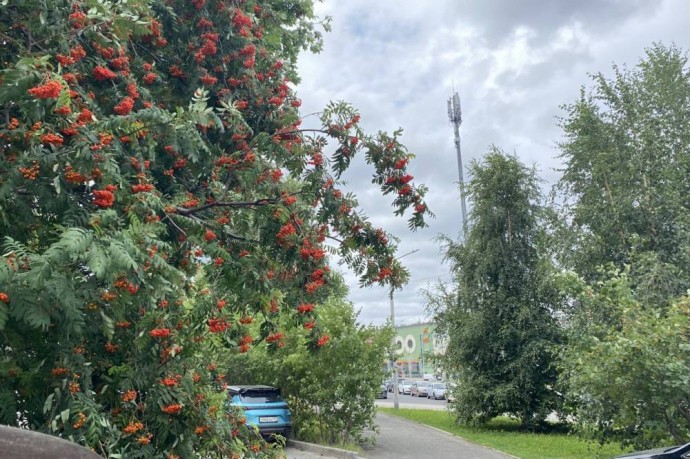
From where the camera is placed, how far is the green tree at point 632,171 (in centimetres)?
1548

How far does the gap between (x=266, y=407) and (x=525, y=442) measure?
22.6 feet

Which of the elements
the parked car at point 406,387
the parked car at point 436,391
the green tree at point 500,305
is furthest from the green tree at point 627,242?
the parked car at point 406,387

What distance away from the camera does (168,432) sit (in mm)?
5242

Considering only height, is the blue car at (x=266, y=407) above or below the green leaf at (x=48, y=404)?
below

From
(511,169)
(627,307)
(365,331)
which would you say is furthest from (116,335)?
(511,169)

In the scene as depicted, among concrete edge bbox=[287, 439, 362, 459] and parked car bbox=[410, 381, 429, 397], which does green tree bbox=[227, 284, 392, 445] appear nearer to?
concrete edge bbox=[287, 439, 362, 459]

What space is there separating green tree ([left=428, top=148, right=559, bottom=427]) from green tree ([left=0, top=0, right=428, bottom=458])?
13003 millimetres

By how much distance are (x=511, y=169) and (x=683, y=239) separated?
22.0 feet

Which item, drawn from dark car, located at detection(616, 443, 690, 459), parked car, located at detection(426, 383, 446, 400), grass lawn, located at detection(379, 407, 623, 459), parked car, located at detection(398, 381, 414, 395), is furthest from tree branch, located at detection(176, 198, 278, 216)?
parked car, located at detection(398, 381, 414, 395)

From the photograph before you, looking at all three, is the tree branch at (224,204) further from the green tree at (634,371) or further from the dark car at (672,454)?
the green tree at (634,371)

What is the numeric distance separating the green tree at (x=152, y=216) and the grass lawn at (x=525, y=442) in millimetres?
8527

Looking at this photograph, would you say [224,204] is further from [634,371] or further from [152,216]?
[634,371]

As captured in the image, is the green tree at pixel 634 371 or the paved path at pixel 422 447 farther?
the paved path at pixel 422 447

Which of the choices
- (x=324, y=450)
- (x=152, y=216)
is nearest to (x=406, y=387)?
(x=324, y=450)
